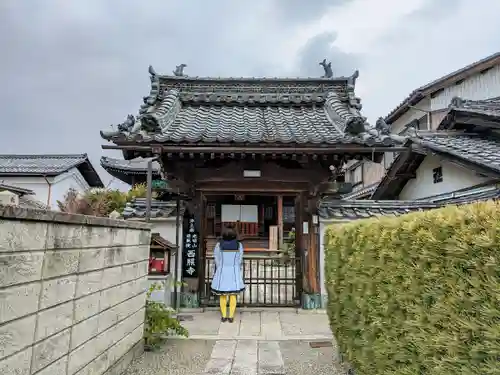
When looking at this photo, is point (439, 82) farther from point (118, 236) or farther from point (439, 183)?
point (118, 236)

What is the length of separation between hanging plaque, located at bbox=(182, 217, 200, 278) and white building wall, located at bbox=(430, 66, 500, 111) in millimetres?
11948

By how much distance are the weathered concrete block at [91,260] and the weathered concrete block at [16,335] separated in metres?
0.73

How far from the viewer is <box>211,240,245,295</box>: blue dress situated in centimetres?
662

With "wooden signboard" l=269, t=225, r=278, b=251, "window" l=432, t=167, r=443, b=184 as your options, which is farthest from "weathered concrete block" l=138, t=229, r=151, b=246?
"wooden signboard" l=269, t=225, r=278, b=251

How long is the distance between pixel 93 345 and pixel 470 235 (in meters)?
3.17

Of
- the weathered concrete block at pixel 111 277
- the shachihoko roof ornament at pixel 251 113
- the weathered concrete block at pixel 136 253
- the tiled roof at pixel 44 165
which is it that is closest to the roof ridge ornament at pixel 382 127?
the shachihoko roof ornament at pixel 251 113

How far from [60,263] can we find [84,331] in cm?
80

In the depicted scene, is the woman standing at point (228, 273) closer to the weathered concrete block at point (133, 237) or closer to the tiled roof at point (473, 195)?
the weathered concrete block at point (133, 237)

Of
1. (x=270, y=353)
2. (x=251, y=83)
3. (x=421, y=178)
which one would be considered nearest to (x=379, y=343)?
(x=270, y=353)

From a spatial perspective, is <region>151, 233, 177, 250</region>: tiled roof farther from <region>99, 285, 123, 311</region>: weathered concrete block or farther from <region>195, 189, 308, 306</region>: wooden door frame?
<region>99, 285, 123, 311</region>: weathered concrete block

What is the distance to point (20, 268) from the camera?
214 cm

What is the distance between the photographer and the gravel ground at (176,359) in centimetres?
407

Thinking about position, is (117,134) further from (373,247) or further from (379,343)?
(379,343)

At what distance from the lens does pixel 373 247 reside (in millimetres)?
2986
